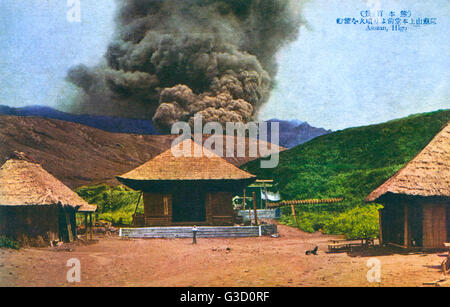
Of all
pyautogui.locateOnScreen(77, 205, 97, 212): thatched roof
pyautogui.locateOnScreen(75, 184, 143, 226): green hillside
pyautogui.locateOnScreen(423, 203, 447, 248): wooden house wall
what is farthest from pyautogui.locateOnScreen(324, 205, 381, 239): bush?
pyautogui.locateOnScreen(77, 205, 97, 212): thatched roof

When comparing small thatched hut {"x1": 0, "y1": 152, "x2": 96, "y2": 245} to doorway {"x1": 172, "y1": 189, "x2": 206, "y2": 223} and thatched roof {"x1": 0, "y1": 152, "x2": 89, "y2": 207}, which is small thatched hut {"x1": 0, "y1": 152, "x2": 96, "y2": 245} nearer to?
thatched roof {"x1": 0, "y1": 152, "x2": 89, "y2": 207}

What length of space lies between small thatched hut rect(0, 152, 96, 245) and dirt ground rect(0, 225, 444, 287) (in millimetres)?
579

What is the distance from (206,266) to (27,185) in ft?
16.1

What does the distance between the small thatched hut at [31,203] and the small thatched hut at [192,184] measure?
2.51 metres

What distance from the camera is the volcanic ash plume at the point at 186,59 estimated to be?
11.7 metres

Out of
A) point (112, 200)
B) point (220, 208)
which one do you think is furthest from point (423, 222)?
point (112, 200)

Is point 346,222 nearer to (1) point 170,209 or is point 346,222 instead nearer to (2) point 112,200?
(1) point 170,209

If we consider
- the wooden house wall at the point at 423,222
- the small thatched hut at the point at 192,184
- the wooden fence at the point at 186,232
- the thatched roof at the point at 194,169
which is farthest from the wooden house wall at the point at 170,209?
A: the wooden house wall at the point at 423,222

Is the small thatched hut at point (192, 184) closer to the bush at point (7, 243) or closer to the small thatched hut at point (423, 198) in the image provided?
the bush at point (7, 243)

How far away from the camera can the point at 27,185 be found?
11.9 meters
